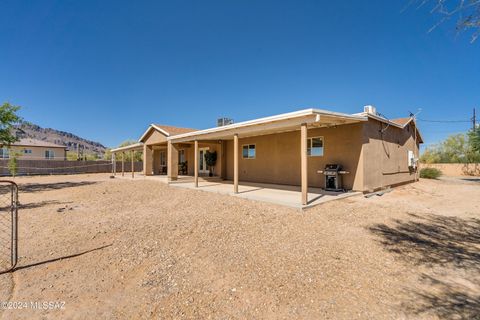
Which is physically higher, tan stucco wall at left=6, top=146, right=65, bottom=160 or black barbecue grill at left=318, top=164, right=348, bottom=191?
tan stucco wall at left=6, top=146, right=65, bottom=160

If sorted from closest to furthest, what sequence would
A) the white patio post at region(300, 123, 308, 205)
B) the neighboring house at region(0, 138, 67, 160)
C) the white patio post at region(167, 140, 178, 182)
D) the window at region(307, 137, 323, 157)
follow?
the white patio post at region(300, 123, 308, 205) < the window at region(307, 137, 323, 157) < the white patio post at region(167, 140, 178, 182) < the neighboring house at region(0, 138, 67, 160)

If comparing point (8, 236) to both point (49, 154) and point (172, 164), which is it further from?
point (49, 154)

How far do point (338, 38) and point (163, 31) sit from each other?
1093 centimetres

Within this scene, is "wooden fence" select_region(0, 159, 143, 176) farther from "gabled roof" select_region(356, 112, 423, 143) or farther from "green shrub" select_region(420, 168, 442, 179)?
"green shrub" select_region(420, 168, 442, 179)

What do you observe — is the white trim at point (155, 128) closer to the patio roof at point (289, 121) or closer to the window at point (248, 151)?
the patio roof at point (289, 121)

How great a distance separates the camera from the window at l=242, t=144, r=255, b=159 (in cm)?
1323

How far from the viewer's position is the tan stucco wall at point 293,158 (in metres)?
9.12

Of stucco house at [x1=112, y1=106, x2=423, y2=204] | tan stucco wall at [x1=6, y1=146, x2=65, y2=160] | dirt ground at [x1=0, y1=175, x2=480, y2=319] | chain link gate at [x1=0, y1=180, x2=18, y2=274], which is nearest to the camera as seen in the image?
dirt ground at [x1=0, y1=175, x2=480, y2=319]

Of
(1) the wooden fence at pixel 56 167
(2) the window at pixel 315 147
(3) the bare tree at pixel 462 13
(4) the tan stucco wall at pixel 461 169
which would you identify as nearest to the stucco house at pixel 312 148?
(2) the window at pixel 315 147

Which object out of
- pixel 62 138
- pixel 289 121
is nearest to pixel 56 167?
pixel 289 121

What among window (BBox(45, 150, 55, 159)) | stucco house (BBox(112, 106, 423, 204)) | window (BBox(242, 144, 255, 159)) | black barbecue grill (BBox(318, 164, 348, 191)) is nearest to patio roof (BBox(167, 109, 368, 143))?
stucco house (BBox(112, 106, 423, 204))

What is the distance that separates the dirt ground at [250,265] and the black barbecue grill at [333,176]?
9.74 ft

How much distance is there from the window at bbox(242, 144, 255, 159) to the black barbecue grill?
4507 mm

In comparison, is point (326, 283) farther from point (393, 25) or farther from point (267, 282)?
point (393, 25)
